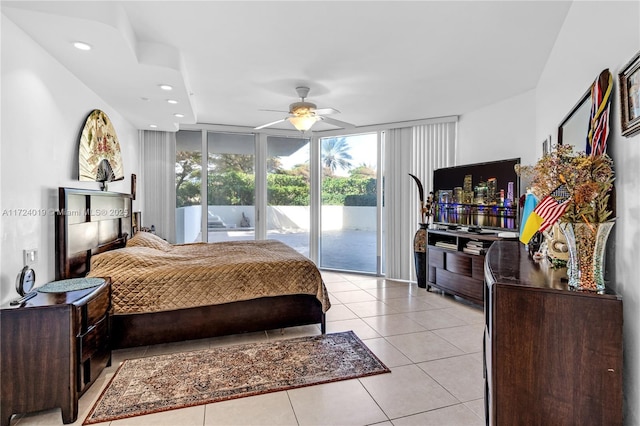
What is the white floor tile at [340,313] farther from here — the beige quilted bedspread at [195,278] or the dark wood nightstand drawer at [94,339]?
the dark wood nightstand drawer at [94,339]

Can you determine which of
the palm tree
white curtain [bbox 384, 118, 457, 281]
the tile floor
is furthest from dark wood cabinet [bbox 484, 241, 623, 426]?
the palm tree

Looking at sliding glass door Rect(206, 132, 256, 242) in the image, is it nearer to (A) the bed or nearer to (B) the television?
(A) the bed

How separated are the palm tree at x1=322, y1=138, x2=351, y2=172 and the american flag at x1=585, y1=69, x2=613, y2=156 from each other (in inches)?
180

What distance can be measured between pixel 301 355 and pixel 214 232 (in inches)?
135

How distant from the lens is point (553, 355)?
52.6 inches

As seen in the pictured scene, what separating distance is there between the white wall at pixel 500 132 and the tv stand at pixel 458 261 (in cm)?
108

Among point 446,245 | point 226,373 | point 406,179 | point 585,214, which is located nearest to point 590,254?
point 585,214

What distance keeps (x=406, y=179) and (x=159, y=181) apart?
396cm

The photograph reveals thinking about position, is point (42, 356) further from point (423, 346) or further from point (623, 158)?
point (623, 158)

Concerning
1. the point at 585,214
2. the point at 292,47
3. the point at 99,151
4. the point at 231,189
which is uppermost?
the point at 292,47

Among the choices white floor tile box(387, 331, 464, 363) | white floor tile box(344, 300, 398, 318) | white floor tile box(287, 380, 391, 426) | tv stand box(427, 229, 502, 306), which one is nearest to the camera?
white floor tile box(287, 380, 391, 426)

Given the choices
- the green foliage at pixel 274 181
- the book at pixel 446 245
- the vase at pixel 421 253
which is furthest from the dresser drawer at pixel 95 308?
the vase at pixel 421 253

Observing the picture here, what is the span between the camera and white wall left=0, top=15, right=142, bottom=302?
204 centimetres

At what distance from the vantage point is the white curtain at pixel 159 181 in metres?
5.22
